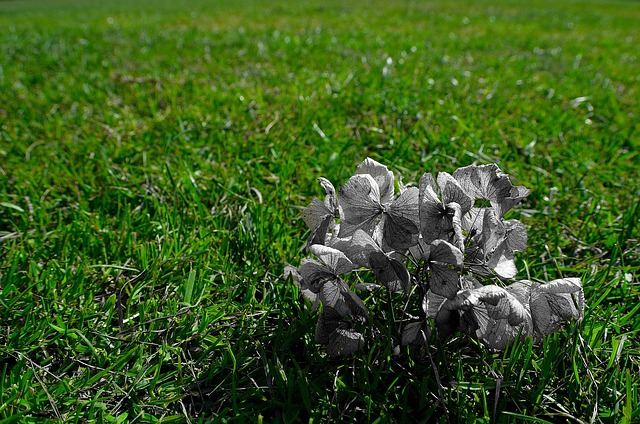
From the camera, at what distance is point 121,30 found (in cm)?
762

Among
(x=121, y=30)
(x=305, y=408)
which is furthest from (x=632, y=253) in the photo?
(x=121, y=30)

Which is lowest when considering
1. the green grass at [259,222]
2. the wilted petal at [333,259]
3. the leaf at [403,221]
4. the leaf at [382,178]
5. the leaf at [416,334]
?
the green grass at [259,222]

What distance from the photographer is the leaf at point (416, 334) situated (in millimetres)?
1402

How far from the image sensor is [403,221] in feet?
4.42

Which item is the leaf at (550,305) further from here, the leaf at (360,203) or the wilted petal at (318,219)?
the wilted petal at (318,219)

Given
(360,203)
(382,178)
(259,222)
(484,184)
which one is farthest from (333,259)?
(259,222)

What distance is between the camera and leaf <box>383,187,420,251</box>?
134 cm

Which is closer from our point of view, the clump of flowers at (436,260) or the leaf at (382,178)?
the clump of flowers at (436,260)

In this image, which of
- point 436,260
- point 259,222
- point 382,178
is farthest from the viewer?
point 259,222

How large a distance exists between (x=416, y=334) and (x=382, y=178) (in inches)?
16.4

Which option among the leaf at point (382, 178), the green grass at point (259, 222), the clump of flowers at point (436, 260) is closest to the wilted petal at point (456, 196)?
the clump of flowers at point (436, 260)

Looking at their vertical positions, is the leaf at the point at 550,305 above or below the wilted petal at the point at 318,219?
below

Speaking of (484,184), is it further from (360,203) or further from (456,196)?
(360,203)

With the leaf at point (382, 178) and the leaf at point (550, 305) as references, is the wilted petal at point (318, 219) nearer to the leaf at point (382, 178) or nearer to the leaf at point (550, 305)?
the leaf at point (382, 178)
